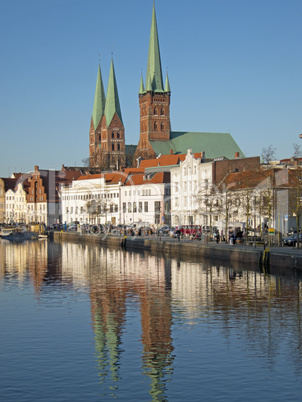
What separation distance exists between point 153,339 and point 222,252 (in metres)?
31.3

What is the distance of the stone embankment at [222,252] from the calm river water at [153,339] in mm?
2807

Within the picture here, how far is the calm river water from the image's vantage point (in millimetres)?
19609

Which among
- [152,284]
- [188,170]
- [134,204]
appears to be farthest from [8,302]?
[134,204]

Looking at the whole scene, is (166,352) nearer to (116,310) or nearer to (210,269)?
(116,310)

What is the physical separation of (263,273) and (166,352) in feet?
79.8

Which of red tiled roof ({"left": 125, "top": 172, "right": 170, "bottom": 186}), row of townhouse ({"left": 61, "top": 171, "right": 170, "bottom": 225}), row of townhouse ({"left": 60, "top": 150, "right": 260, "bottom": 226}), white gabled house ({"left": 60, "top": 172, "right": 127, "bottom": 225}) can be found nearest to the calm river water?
row of townhouse ({"left": 60, "top": 150, "right": 260, "bottom": 226})

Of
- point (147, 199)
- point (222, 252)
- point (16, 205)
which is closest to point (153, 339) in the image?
point (222, 252)

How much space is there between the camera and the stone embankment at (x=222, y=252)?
154ft

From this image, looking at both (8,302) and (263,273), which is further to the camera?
(263,273)

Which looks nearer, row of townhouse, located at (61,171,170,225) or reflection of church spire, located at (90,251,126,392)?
reflection of church spire, located at (90,251,126,392)

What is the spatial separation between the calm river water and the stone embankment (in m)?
2.81

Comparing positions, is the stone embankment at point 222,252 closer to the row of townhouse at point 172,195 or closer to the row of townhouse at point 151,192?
the row of townhouse at point 172,195

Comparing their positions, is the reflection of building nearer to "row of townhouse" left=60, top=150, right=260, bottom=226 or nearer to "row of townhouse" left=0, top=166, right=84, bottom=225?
"row of townhouse" left=60, top=150, right=260, bottom=226

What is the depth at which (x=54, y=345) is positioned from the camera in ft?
81.1
